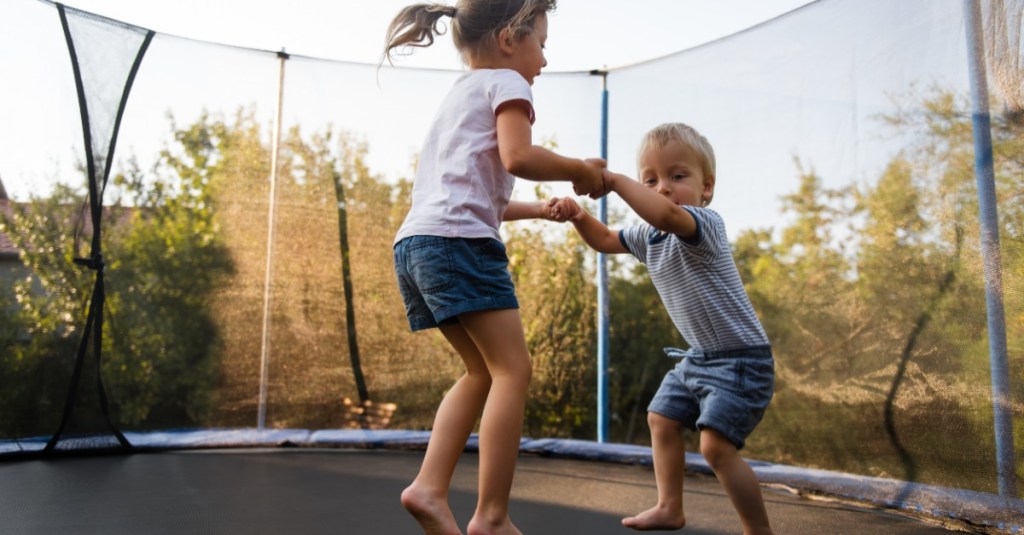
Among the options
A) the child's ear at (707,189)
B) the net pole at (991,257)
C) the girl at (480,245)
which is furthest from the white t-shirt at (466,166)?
the net pole at (991,257)

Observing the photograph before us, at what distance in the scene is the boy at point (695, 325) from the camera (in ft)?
4.52

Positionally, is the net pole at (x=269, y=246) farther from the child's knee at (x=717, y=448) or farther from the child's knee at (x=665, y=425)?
the child's knee at (x=717, y=448)

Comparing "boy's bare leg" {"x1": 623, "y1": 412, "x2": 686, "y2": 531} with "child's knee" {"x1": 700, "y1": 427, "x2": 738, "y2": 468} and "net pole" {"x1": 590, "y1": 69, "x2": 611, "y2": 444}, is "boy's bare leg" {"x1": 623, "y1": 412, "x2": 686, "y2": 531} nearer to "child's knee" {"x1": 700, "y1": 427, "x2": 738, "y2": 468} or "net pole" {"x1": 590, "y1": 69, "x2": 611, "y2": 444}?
"child's knee" {"x1": 700, "y1": 427, "x2": 738, "y2": 468}

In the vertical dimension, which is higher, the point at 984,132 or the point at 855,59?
the point at 855,59

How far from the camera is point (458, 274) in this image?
1.21 m

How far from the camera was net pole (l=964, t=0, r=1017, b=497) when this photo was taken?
156 centimetres

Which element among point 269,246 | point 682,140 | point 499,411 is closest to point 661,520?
point 499,411

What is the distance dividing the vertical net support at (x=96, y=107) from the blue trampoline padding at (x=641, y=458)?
195 mm

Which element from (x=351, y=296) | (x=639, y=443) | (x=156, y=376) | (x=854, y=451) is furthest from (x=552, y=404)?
(x=156, y=376)

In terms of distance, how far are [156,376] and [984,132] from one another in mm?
2256

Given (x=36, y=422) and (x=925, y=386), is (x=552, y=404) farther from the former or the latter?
(x=36, y=422)

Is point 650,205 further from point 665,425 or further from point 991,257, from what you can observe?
point 991,257

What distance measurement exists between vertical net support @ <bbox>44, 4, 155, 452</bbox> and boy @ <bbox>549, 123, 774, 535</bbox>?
149cm

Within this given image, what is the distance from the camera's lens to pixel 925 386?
69.1 inches
